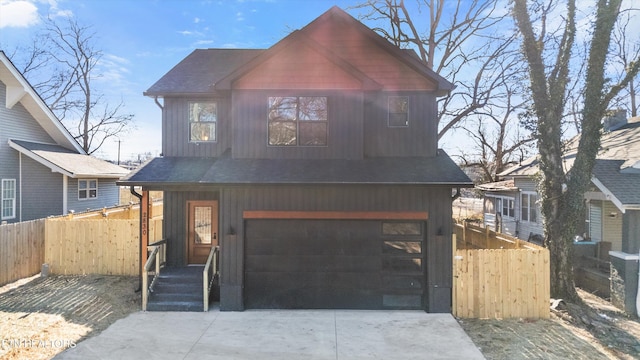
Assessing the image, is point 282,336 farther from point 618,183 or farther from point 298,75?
point 618,183

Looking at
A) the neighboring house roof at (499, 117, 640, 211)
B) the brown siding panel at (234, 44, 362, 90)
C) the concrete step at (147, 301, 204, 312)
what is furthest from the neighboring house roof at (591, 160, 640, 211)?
the concrete step at (147, 301, 204, 312)

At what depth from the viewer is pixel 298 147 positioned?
337 inches

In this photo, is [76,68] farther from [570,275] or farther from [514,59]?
[570,275]

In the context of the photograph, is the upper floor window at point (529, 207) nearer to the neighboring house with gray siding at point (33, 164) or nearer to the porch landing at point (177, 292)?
the porch landing at point (177, 292)

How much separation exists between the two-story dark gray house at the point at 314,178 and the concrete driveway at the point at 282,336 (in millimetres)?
523

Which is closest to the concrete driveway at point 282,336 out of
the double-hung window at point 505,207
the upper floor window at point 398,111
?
the upper floor window at point 398,111

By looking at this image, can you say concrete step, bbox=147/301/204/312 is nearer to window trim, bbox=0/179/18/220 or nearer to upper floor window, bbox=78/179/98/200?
window trim, bbox=0/179/18/220

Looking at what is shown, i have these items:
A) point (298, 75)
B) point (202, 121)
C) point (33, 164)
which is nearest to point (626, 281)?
point (298, 75)

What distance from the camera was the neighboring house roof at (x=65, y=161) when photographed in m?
13.9

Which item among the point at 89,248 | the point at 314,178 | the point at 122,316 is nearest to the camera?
the point at 122,316

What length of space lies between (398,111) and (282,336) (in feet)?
20.5

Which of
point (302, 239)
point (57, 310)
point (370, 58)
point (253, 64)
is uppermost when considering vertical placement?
point (370, 58)

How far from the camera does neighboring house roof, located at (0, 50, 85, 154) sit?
1319cm

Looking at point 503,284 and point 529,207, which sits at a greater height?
point 529,207
